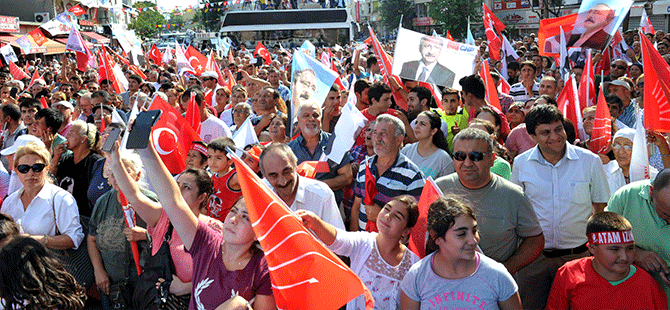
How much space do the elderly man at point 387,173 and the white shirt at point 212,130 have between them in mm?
2750

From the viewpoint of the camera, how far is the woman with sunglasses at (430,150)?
4.36 m

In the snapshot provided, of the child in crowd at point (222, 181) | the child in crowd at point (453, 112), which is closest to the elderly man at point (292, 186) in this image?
the child in crowd at point (222, 181)

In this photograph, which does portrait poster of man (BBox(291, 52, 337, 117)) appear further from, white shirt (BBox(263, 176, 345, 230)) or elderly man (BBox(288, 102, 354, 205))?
white shirt (BBox(263, 176, 345, 230))

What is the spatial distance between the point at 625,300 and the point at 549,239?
0.84m

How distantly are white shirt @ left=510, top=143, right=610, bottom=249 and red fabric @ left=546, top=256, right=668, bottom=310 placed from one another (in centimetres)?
64

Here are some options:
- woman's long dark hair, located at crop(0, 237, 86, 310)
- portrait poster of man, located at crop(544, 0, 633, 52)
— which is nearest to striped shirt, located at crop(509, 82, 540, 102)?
portrait poster of man, located at crop(544, 0, 633, 52)

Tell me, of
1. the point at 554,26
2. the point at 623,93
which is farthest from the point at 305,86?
the point at 554,26

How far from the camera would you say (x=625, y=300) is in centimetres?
295

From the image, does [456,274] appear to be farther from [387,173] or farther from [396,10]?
[396,10]

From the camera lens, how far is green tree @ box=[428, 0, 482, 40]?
162 ft

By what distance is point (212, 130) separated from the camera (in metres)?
6.51

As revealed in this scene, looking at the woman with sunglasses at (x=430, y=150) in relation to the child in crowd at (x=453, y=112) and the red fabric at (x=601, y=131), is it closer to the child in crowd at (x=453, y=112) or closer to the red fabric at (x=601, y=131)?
the red fabric at (x=601, y=131)

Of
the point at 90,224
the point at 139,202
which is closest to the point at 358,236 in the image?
the point at 139,202

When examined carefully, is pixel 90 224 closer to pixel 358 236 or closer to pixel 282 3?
pixel 358 236
